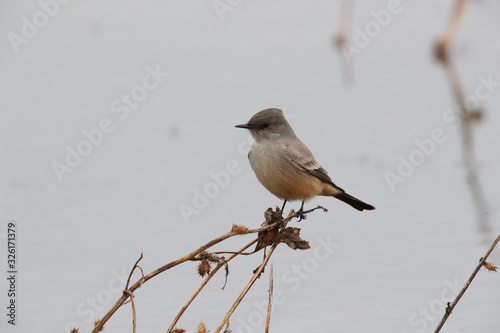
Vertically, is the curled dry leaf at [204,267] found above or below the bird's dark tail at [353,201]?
below

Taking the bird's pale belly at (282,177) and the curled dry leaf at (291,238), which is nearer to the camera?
the curled dry leaf at (291,238)

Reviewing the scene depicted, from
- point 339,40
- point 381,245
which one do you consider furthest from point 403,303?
point 339,40

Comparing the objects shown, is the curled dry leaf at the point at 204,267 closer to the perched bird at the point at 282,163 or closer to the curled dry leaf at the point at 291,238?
the curled dry leaf at the point at 291,238

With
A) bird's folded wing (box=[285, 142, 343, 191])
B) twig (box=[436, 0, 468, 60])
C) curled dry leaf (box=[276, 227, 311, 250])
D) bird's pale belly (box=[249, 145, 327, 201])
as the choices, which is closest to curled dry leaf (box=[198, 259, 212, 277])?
curled dry leaf (box=[276, 227, 311, 250])

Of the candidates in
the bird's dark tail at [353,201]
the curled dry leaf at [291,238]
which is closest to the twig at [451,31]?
the bird's dark tail at [353,201]

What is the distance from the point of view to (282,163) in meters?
7.14

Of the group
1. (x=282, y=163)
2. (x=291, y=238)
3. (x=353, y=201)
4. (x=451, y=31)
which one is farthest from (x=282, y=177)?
(x=451, y=31)

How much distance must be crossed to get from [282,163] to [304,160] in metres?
0.31

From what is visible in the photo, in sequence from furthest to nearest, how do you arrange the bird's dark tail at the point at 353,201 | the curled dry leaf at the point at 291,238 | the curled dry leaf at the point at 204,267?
the bird's dark tail at the point at 353,201 < the curled dry leaf at the point at 291,238 < the curled dry leaf at the point at 204,267

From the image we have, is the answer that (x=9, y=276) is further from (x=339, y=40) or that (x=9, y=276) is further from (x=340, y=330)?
(x=339, y=40)

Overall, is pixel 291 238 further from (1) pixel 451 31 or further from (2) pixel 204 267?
(1) pixel 451 31

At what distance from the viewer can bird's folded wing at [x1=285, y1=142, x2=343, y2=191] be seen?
730 cm

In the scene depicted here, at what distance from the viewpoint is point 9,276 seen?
7.79m

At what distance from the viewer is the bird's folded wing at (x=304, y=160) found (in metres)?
7.30
